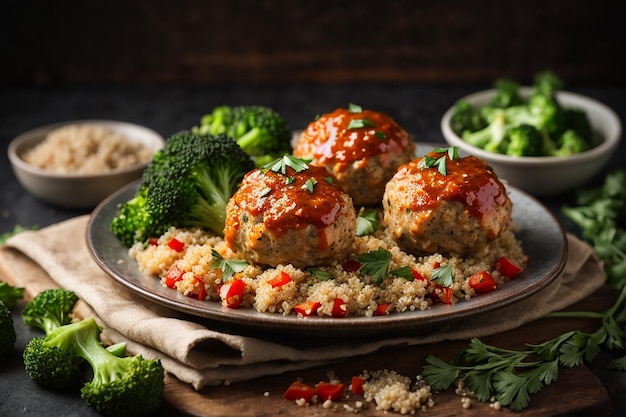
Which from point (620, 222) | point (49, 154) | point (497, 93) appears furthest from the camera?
point (497, 93)

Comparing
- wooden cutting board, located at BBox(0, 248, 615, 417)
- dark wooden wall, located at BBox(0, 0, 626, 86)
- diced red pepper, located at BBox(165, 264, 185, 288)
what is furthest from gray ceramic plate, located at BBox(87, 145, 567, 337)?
dark wooden wall, located at BBox(0, 0, 626, 86)

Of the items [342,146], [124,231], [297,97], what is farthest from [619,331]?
[297,97]

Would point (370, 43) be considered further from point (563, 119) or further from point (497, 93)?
point (563, 119)

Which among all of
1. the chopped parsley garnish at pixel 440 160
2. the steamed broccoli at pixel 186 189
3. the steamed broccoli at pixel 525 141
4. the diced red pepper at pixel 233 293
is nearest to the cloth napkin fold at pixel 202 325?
the diced red pepper at pixel 233 293

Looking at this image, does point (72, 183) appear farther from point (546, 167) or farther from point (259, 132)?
point (546, 167)

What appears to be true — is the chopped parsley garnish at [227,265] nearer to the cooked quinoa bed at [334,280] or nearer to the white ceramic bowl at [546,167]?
the cooked quinoa bed at [334,280]

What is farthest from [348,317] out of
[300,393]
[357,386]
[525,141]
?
[525,141]
